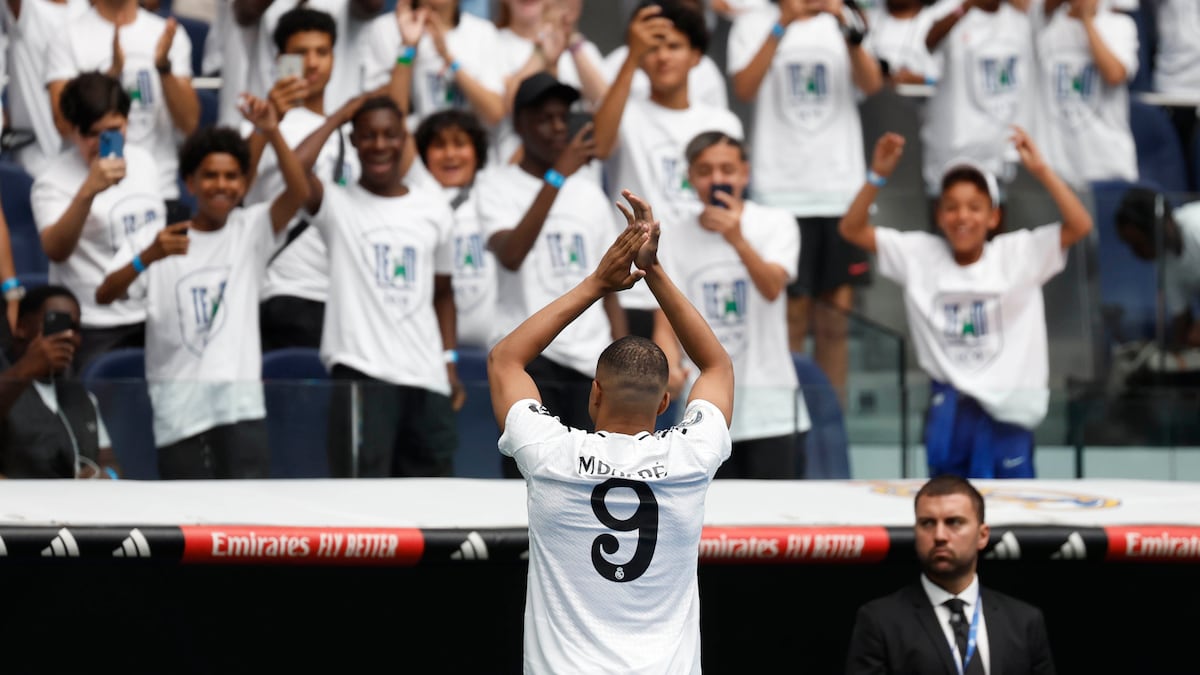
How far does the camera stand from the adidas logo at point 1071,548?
18.1 ft

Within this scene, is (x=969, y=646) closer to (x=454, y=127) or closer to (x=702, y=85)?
(x=454, y=127)

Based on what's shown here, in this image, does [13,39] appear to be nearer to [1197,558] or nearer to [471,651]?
[471,651]

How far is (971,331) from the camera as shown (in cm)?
718

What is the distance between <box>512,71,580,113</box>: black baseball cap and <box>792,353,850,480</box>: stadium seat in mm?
1575

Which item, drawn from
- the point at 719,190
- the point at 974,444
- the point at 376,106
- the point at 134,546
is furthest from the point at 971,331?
the point at 134,546

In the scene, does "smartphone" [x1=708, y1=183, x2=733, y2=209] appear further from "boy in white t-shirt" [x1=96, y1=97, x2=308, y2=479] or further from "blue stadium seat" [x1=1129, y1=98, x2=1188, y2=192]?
"blue stadium seat" [x1=1129, y1=98, x2=1188, y2=192]

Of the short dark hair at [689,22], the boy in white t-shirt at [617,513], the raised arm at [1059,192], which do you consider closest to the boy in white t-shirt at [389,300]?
Answer: the short dark hair at [689,22]

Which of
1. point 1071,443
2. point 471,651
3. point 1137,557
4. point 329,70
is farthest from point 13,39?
point 1137,557

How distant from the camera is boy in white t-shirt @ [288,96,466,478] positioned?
20.8ft

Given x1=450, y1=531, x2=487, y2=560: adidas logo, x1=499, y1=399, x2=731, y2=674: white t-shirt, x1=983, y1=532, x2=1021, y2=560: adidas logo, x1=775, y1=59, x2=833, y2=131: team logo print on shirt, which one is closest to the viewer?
x1=499, y1=399, x2=731, y2=674: white t-shirt

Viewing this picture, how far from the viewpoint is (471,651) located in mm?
5992

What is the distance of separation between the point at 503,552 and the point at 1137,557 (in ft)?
6.63

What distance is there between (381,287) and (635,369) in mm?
2940

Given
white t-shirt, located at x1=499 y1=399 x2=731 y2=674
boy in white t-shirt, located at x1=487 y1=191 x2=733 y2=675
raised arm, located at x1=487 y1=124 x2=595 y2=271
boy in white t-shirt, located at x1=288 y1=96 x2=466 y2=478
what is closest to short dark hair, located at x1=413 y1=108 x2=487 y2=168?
boy in white t-shirt, located at x1=288 y1=96 x2=466 y2=478
